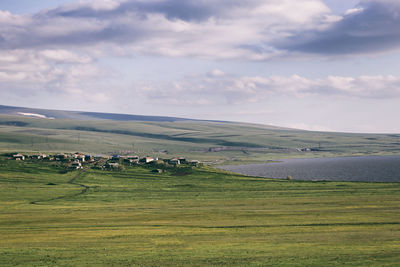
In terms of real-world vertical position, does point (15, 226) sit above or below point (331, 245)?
below

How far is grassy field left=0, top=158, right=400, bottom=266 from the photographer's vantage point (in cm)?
5181

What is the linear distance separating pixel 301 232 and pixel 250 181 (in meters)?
99.9

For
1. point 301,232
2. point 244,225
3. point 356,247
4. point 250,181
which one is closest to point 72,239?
point 244,225

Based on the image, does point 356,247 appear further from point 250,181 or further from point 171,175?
point 171,175

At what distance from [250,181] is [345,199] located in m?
60.1

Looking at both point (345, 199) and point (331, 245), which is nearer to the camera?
point (331, 245)

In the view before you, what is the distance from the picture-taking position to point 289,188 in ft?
458

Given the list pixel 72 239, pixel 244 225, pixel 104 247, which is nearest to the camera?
pixel 104 247

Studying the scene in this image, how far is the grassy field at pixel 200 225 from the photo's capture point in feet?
170

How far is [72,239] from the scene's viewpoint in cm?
6412

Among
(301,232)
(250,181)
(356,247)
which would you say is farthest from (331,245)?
(250,181)

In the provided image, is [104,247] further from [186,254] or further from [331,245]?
[331,245]

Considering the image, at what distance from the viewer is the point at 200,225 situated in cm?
7556

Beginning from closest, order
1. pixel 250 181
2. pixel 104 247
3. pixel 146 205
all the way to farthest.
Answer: pixel 104 247 < pixel 146 205 < pixel 250 181
